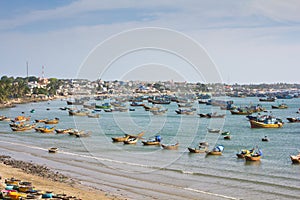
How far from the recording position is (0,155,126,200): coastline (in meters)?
Answer: 21.6

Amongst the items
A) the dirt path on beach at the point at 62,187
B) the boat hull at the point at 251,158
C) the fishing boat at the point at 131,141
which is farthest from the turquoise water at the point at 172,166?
the dirt path on beach at the point at 62,187

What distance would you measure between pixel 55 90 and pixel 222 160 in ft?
496

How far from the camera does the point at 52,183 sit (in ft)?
78.7

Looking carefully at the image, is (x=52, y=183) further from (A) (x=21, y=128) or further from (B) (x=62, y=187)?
(A) (x=21, y=128)

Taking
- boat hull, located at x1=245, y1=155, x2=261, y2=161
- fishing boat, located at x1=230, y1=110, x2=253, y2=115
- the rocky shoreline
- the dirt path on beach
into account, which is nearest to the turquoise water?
boat hull, located at x1=245, y1=155, x2=261, y2=161

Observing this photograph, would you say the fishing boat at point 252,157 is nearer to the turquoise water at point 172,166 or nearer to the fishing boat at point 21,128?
the turquoise water at point 172,166

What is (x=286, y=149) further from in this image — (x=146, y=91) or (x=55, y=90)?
(x=55, y=90)

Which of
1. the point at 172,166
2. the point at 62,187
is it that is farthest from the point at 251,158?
the point at 62,187

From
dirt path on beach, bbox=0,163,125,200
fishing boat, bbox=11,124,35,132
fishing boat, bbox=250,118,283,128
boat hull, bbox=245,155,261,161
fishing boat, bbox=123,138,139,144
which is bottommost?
dirt path on beach, bbox=0,163,125,200

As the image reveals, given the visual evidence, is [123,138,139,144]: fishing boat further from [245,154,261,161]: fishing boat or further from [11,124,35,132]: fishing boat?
[11,124,35,132]: fishing boat

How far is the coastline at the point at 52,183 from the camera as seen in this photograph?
21.6 metres

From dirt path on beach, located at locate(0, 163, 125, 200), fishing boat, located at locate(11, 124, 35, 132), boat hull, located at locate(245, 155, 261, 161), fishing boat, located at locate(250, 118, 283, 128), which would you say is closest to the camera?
dirt path on beach, located at locate(0, 163, 125, 200)

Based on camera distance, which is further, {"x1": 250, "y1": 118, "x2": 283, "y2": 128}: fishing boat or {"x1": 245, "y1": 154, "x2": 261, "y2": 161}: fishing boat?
{"x1": 250, "y1": 118, "x2": 283, "y2": 128}: fishing boat

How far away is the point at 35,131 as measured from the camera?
Answer: 54.0m
